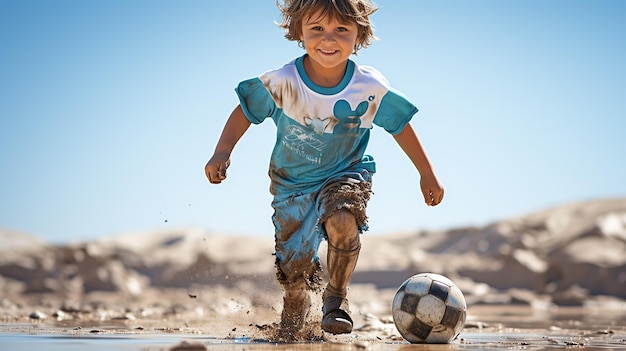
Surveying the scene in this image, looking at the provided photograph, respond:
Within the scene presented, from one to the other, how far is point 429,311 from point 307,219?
36.3 inches

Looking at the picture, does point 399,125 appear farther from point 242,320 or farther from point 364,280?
point 364,280

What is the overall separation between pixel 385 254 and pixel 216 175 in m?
16.8

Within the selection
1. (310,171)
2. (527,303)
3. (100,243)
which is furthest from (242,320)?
(100,243)

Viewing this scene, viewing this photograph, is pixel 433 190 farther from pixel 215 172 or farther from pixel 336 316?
pixel 215 172

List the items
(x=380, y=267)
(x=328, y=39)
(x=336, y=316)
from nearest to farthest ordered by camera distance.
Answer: (x=336, y=316), (x=328, y=39), (x=380, y=267)

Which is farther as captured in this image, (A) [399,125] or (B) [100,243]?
(B) [100,243]

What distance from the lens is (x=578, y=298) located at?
14.9 metres

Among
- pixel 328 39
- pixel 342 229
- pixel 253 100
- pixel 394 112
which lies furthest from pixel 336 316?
pixel 328 39

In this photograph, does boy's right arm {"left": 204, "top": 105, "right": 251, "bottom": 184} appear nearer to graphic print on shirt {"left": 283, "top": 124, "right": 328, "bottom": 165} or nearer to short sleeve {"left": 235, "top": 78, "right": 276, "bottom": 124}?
short sleeve {"left": 235, "top": 78, "right": 276, "bottom": 124}

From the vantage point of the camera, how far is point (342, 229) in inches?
194

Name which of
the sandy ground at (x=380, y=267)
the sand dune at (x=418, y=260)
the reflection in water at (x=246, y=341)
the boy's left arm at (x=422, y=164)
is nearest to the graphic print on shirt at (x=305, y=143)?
the boy's left arm at (x=422, y=164)

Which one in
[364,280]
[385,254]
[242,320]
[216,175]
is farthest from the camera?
[385,254]

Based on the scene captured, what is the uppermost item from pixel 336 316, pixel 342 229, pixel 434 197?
pixel 434 197

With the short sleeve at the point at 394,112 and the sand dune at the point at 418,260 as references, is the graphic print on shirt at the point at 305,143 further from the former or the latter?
the sand dune at the point at 418,260
